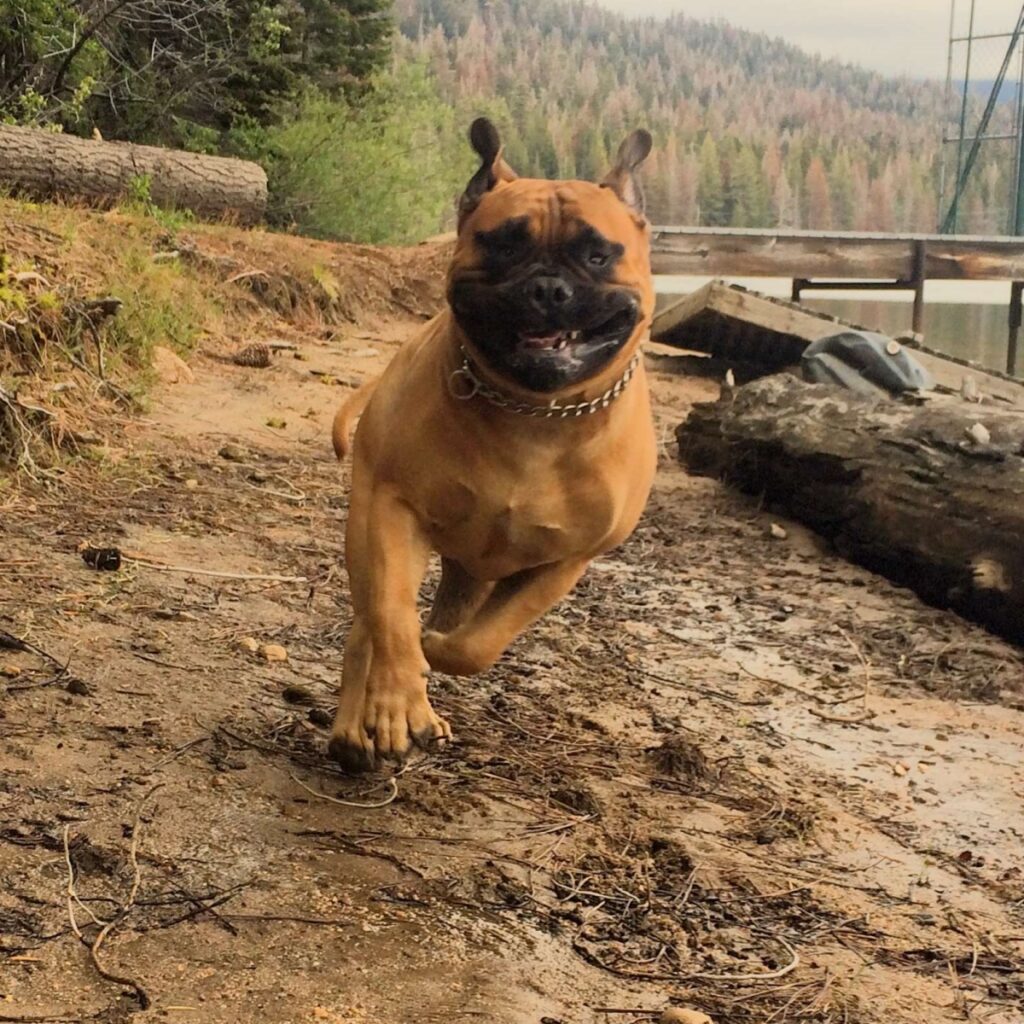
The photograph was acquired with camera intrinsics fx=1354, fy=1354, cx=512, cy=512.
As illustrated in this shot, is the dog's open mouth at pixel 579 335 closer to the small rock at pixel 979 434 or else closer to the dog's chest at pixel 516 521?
the dog's chest at pixel 516 521

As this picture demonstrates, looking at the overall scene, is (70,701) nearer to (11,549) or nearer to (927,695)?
(11,549)

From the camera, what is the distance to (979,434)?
625 cm

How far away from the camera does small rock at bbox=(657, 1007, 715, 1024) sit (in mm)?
2375

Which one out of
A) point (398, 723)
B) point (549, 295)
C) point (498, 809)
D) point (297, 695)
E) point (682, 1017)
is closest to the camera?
point (682, 1017)

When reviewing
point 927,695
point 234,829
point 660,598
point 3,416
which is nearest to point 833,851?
point 234,829

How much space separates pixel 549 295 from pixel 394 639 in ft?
2.68

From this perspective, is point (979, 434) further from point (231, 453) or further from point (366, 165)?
point (366, 165)

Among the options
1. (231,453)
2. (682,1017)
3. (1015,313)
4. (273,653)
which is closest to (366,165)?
(1015,313)

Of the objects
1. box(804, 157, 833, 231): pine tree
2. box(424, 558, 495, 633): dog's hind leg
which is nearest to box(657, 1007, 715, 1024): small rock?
box(424, 558, 495, 633): dog's hind leg

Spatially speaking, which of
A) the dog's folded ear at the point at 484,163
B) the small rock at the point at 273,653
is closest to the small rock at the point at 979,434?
the small rock at the point at 273,653

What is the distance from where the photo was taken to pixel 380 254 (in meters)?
13.6

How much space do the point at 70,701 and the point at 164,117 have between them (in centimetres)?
1283

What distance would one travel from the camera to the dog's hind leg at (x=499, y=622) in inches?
125

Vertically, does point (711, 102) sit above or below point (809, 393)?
above
